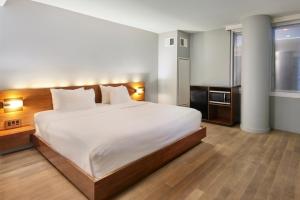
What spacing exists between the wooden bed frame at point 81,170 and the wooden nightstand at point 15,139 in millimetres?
118

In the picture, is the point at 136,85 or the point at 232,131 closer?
the point at 232,131

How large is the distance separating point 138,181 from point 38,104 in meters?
2.23

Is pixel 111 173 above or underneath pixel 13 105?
underneath

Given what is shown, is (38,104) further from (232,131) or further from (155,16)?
(232,131)

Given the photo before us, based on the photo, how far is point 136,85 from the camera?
4930mm

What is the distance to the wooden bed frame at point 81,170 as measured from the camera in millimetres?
1848

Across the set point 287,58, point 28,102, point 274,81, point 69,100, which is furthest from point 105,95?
point 287,58

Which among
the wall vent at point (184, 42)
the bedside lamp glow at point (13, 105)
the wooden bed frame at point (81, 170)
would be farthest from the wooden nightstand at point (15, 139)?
the wall vent at point (184, 42)

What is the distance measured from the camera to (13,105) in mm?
2924

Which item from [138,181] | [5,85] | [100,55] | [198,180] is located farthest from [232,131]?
[5,85]

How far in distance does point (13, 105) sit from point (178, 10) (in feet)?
10.6

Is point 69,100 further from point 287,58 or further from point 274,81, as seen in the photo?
point 287,58

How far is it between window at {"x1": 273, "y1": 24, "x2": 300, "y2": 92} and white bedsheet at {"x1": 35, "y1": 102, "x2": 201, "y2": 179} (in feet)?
7.83

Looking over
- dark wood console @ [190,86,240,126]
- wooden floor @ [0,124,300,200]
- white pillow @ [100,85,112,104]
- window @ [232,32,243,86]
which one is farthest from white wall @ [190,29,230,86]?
white pillow @ [100,85,112,104]
